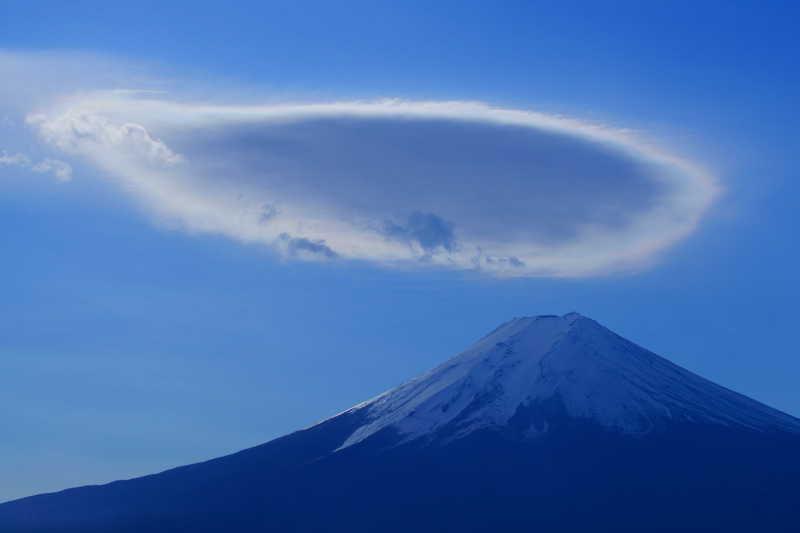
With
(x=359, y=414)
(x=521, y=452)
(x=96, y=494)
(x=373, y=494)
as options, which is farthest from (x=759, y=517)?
(x=96, y=494)

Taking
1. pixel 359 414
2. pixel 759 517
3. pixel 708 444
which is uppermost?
pixel 359 414

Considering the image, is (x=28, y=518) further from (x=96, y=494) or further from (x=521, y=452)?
(x=521, y=452)

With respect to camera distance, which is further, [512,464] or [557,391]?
[557,391]

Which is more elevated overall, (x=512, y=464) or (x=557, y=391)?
(x=557, y=391)

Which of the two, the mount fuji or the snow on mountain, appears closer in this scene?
the mount fuji

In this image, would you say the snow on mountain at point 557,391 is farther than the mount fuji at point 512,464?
Yes
